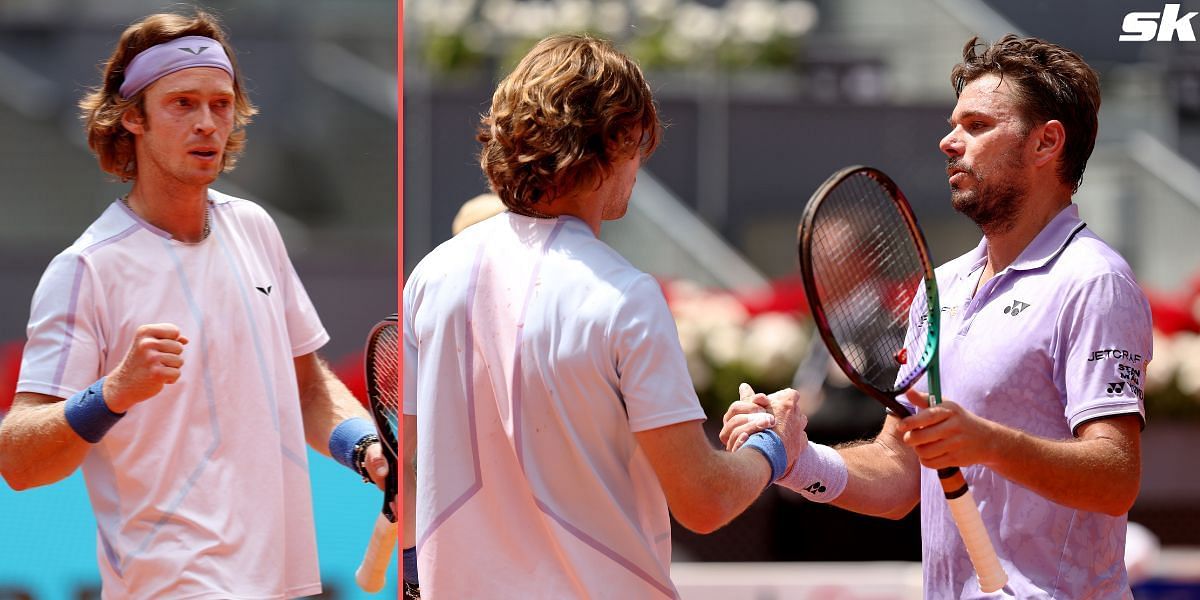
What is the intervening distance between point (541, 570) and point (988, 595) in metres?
0.90

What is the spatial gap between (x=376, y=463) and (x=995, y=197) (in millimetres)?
1252

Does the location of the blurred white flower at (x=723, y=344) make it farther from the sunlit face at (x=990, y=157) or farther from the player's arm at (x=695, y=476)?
the player's arm at (x=695, y=476)

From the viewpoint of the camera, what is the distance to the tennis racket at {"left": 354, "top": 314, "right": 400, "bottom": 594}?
116 inches

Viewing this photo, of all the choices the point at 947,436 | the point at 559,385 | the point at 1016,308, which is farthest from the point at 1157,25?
the point at 559,385

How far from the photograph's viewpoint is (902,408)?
2.70 m

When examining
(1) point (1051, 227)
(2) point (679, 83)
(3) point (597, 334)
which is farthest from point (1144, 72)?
(3) point (597, 334)

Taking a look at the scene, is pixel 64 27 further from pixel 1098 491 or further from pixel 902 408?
pixel 1098 491

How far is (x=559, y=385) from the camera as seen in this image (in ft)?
7.50

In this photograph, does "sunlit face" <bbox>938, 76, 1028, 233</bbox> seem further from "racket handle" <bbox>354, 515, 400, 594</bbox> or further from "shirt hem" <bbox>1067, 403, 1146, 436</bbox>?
"racket handle" <bbox>354, 515, 400, 594</bbox>

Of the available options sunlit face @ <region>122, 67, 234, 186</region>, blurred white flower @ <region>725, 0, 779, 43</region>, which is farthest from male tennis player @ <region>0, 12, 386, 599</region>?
blurred white flower @ <region>725, 0, 779, 43</region>

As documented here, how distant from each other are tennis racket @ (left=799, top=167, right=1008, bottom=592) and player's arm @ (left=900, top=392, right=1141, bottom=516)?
0.07 m

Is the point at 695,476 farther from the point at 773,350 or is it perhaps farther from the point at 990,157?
the point at 773,350

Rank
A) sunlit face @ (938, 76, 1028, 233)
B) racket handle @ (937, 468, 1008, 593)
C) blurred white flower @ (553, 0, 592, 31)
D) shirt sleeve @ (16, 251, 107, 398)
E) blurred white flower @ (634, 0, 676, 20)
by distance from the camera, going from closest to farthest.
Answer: racket handle @ (937, 468, 1008, 593) < shirt sleeve @ (16, 251, 107, 398) < sunlit face @ (938, 76, 1028, 233) < blurred white flower @ (553, 0, 592, 31) < blurred white flower @ (634, 0, 676, 20)

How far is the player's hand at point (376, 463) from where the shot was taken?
2.94 meters
